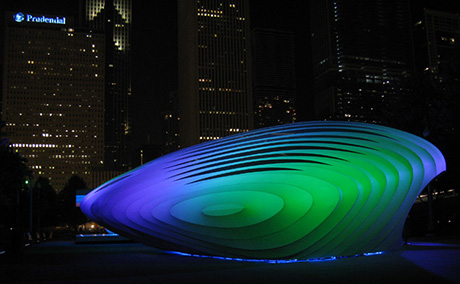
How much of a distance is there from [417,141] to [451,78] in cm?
1548

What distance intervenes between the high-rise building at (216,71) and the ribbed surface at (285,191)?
361 feet

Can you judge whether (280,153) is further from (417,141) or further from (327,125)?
(417,141)

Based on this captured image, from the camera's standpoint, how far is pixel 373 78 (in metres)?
162

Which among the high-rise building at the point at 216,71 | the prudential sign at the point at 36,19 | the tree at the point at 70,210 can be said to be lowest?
the tree at the point at 70,210

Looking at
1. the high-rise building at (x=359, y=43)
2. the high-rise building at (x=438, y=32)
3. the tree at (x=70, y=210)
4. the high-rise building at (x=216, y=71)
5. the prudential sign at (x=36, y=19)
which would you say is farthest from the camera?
the prudential sign at (x=36, y=19)

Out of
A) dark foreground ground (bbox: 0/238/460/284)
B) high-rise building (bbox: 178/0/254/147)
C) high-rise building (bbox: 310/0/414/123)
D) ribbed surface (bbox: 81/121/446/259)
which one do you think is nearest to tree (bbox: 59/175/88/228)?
high-rise building (bbox: 178/0/254/147)

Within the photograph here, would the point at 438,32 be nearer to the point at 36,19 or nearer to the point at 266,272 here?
the point at 36,19

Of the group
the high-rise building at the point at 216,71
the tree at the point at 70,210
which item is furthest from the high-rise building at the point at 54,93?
the tree at the point at 70,210

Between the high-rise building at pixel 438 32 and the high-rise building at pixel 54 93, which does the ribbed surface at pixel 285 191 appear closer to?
the high-rise building at pixel 438 32

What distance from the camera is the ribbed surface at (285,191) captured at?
556 inches

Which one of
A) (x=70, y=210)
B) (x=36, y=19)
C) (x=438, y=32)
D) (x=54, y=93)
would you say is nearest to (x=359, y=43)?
(x=438, y=32)

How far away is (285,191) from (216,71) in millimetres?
115586

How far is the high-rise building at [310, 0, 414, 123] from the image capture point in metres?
158

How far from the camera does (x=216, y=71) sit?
→ 129 m
